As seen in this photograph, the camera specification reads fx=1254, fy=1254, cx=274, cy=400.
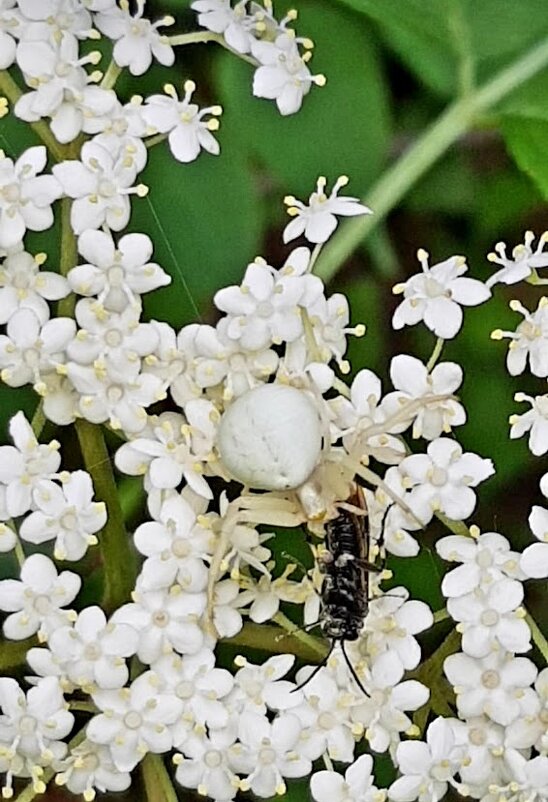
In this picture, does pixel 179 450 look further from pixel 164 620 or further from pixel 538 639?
pixel 538 639

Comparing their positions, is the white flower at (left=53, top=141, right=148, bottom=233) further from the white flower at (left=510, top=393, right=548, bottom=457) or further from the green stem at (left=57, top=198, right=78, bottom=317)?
the white flower at (left=510, top=393, right=548, bottom=457)

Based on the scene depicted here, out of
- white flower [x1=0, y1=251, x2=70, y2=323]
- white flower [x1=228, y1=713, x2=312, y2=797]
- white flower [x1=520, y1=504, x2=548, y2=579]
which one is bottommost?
white flower [x1=228, y1=713, x2=312, y2=797]

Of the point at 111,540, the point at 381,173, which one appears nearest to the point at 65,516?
the point at 111,540

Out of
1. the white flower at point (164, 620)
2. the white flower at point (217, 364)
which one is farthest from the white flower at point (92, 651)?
the white flower at point (217, 364)

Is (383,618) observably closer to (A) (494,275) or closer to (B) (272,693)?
(B) (272,693)

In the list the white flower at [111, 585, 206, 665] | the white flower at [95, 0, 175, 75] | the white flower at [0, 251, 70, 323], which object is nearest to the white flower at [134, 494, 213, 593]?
the white flower at [111, 585, 206, 665]

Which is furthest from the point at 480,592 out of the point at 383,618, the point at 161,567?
the point at 161,567
